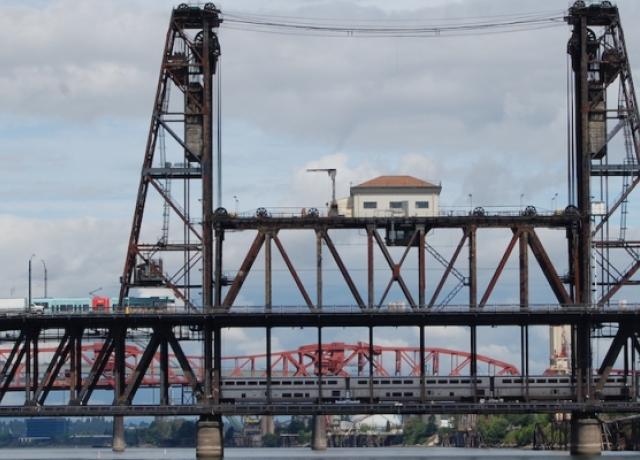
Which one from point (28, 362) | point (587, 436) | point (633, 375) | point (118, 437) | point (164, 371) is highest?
point (28, 362)

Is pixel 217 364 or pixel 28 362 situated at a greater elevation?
pixel 28 362

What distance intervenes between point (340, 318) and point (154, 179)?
16235mm

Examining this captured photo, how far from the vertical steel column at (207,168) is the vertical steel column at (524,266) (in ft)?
67.7

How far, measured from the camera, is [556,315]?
403ft

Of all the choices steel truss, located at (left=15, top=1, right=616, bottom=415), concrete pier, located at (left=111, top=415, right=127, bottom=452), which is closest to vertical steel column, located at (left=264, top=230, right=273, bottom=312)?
steel truss, located at (left=15, top=1, right=616, bottom=415)

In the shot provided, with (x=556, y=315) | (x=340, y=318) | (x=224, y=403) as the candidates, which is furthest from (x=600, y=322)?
(x=224, y=403)

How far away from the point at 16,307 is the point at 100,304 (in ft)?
19.5

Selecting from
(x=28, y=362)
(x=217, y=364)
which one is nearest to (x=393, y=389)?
(x=217, y=364)

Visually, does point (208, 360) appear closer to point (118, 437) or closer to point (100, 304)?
point (100, 304)

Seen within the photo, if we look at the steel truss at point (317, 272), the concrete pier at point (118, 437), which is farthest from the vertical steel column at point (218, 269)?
the concrete pier at point (118, 437)

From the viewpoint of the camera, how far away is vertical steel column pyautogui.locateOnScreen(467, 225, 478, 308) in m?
123

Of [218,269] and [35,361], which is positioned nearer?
[35,361]

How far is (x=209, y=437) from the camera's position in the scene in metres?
125

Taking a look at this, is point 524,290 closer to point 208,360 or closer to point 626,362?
point 626,362
